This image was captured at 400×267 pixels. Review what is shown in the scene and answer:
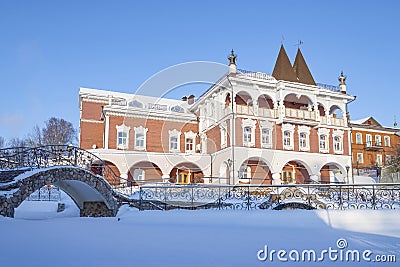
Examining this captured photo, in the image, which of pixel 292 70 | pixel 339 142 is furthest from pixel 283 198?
pixel 292 70

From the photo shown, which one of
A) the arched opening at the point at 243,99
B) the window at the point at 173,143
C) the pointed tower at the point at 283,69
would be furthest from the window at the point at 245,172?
the pointed tower at the point at 283,69

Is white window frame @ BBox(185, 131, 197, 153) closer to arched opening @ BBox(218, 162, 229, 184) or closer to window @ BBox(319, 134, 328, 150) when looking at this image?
arched opening @ BBox(218, 162, 229, 184)

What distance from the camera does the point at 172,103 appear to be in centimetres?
3331

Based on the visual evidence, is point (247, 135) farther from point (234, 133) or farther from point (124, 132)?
point (124, 132)

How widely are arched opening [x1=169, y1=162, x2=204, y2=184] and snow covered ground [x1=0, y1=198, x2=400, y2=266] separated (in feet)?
50.1

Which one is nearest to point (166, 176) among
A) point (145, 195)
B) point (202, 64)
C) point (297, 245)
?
point (202, 64)

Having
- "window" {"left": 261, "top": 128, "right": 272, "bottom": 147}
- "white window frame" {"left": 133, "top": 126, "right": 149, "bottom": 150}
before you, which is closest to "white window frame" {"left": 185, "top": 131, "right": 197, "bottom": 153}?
"white window frame" {"left": 133, "top": 126, "right": 149, "bottom": 150}

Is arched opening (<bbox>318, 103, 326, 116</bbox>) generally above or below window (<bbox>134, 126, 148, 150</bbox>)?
above

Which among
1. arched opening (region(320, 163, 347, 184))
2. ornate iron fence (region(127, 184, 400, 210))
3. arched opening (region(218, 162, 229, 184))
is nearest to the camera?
ornate iron fence (region(127, 184, 400, 210))

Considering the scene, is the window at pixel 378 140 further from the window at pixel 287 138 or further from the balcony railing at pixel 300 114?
the window at pixel 287 138

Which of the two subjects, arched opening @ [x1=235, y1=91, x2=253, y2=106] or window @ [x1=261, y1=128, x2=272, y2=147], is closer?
window @ [x1=261, y1=128, x2=272, y2=147]

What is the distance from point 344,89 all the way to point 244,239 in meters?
25.5

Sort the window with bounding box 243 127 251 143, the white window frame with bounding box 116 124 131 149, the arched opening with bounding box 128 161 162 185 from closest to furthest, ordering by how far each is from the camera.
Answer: the window with bounding box 243 127 251 143 < the arched opening with bounding box 128 161 162 185 < the white window frame with bounding box 116 124 131 149

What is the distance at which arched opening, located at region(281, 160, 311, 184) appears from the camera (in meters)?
27.2
